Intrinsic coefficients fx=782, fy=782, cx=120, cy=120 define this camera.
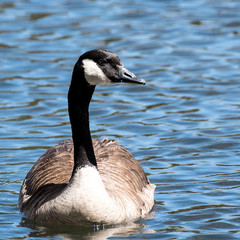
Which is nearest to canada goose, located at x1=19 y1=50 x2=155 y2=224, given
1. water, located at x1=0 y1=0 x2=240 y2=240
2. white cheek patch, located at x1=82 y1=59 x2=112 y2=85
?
white cheek patch, located at x1=82 y1=59 x2=112 y2=85

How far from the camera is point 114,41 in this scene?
62.3 ft

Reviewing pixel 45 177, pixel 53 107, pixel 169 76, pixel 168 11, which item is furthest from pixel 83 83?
pixel 168 11

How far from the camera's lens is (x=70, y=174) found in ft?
34.1

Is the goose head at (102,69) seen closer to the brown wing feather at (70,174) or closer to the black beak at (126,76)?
the black beak at (126,76)

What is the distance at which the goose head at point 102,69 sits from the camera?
941cm

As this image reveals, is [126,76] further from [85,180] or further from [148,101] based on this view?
[148,101]

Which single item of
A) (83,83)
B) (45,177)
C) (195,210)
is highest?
(83,83)

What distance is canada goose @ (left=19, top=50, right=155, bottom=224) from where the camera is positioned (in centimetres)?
950

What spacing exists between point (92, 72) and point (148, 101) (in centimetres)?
609

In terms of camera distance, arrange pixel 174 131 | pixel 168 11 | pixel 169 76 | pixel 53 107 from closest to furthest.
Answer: pixel 174 131, pixel 53 107, pixel 169 76, pixel 168 11

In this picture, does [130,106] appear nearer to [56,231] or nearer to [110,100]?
[110,100]

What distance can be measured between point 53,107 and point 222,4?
8.23 m

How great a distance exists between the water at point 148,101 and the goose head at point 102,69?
1.89 m

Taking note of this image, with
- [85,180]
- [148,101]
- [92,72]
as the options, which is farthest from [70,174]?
[148,101]
